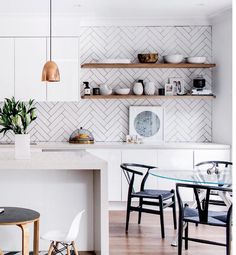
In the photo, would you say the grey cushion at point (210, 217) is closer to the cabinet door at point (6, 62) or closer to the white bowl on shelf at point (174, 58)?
the white bowl on shelf at point (174, 58)

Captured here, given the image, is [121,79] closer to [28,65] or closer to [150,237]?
[28,65]

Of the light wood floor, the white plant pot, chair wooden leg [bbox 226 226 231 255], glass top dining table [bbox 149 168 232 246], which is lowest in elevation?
the light wood floor

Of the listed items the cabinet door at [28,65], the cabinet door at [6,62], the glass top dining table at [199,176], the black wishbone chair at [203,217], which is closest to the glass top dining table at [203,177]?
the glass top dining table at [199,176]

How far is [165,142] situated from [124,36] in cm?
172

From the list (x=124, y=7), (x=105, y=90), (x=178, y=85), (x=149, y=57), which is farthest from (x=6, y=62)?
(x=178, y=85)

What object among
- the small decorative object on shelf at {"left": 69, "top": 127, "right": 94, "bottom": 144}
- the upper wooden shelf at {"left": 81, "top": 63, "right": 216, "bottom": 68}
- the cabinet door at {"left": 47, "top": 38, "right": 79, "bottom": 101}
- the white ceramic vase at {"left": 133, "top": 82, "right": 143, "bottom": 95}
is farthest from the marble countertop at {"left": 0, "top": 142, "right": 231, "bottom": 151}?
the upper wooden shelf at {"left": 81, "top": 63, "right": 216, "bottom": 68}

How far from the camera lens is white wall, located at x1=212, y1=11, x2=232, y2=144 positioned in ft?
18.8

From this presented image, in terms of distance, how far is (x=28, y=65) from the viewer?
5.90 meters

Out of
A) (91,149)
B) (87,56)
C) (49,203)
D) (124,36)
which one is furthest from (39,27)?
(49,203)

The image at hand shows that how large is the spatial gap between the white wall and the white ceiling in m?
0.24

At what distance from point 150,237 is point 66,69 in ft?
8.94

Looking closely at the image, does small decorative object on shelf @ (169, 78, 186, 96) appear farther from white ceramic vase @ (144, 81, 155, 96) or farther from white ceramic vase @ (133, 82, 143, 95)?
white ceramic vase @ (133, 82, 143, 95)

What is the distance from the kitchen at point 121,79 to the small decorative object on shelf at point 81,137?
21 millimetres

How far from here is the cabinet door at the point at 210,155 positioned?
5.74 meters
